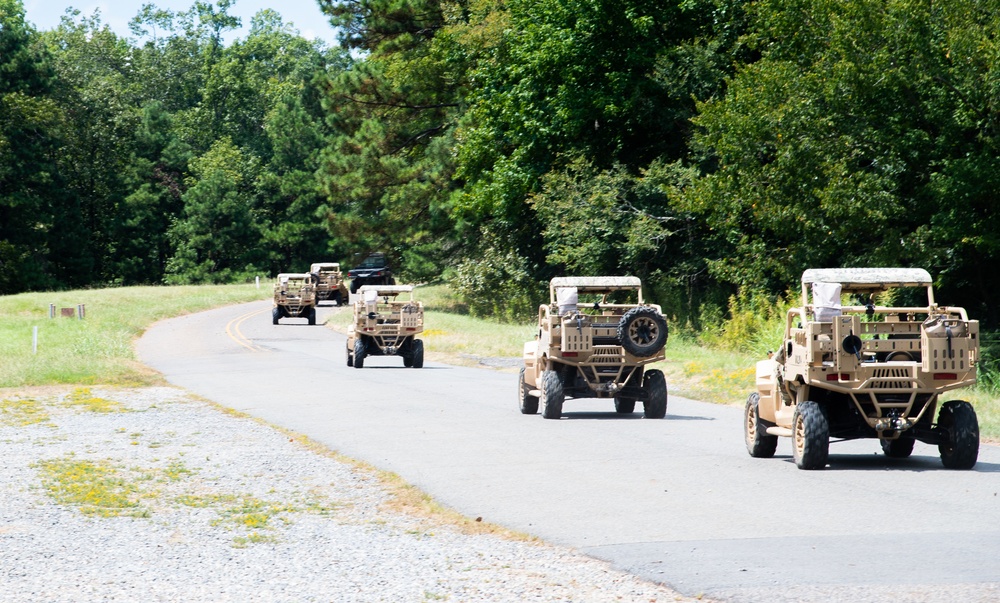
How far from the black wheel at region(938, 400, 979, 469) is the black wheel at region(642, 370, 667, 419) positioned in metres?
6.08

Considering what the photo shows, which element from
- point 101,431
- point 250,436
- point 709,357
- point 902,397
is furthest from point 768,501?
point 709,357

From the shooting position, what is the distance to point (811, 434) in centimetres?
1241

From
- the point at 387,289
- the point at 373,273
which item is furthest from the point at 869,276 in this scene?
the point at 373,273

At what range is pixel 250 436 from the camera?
1648 cm

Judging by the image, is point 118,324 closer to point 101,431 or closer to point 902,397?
point 101,431

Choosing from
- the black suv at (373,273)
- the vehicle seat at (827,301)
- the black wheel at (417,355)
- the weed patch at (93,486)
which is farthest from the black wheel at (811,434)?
the black suv at (373,273)

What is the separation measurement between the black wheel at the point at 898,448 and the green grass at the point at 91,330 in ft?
53.5

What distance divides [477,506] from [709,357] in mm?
17397

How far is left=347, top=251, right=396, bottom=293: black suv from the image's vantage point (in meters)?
67.4

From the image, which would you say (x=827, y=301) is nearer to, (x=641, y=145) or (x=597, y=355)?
(x=597, y=355)

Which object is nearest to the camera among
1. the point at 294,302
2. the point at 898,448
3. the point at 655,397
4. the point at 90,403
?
the point at 898,448

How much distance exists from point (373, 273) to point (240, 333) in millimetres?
23573

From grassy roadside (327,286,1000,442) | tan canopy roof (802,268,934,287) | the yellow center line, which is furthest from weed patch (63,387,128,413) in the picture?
the yellow center line

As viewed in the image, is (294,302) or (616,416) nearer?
(616,416)
